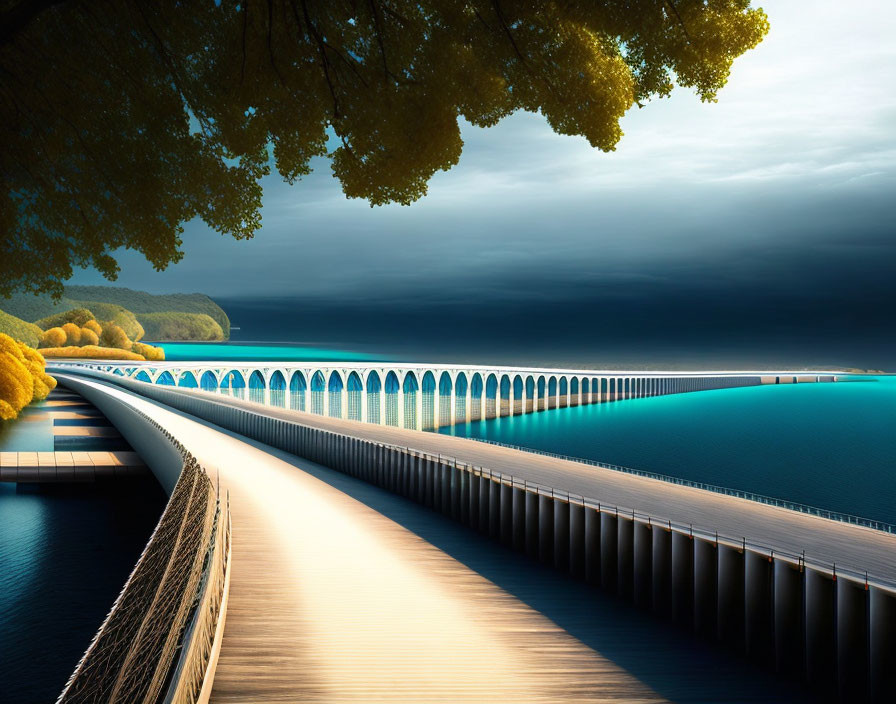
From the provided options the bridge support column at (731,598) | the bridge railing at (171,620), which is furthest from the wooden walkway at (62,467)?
the bridge support column at (731,598)

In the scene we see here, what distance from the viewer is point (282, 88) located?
12.5 meters

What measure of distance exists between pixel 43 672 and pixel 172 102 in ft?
53.0

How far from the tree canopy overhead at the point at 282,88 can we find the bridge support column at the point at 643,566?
6.18m

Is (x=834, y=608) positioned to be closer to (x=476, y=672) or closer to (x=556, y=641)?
(x=556, y=641)

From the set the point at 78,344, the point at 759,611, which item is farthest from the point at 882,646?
the point at 78,344

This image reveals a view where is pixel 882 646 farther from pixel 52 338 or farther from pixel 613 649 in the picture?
pixel 52 338

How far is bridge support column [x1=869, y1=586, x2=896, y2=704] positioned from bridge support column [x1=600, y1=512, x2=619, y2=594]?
4.43m

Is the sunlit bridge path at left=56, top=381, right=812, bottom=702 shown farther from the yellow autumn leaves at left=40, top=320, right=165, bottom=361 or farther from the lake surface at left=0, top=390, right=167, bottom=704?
the yellow autumn leaves at left=40, top=320, right=165, bottom=361

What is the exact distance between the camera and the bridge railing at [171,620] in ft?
21.9

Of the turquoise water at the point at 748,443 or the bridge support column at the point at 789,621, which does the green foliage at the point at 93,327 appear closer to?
the turquoise water at the point at 748,443

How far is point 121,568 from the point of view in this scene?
3020cm

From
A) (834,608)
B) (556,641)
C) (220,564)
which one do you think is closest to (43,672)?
(220,564)

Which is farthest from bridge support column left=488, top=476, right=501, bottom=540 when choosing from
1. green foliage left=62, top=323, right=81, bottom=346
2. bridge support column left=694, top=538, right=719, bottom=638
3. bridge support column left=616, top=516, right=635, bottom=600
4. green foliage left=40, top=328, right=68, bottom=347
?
green foliage left=62, top=323, right=81, bottom=346

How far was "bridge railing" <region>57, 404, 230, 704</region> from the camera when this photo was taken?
6.67m
